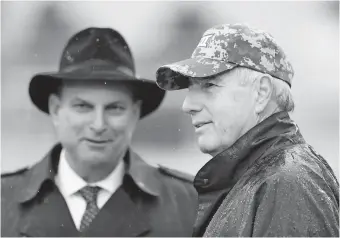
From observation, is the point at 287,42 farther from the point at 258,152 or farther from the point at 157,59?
the point at 258,152

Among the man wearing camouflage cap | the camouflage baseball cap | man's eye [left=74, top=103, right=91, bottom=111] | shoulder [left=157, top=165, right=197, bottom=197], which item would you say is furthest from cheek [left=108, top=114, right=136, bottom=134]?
the camouflage baseball cap

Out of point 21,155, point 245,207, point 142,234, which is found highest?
point 245,207

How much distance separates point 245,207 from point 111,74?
2.38 meters

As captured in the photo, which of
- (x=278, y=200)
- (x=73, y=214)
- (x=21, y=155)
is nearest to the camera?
(x=278, y=200)

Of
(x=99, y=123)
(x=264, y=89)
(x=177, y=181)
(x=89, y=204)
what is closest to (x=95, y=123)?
(x=99, y=123)

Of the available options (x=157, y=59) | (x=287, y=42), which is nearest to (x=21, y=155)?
(x=157, y=59)

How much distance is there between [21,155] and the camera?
388 inches

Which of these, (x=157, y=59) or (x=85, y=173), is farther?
(x=157, y=59)

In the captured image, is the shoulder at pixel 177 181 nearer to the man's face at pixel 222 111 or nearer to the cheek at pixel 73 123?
the cheek at pixel 73 123

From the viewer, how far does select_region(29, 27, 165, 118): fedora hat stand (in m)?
4.71

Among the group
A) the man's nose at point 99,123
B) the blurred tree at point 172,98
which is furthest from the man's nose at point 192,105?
the blurred tree at point 172,98

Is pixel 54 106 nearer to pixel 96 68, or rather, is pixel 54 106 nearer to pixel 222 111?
pixel 96 68

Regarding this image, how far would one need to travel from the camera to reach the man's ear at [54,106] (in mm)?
4754

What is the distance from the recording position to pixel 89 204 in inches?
179
